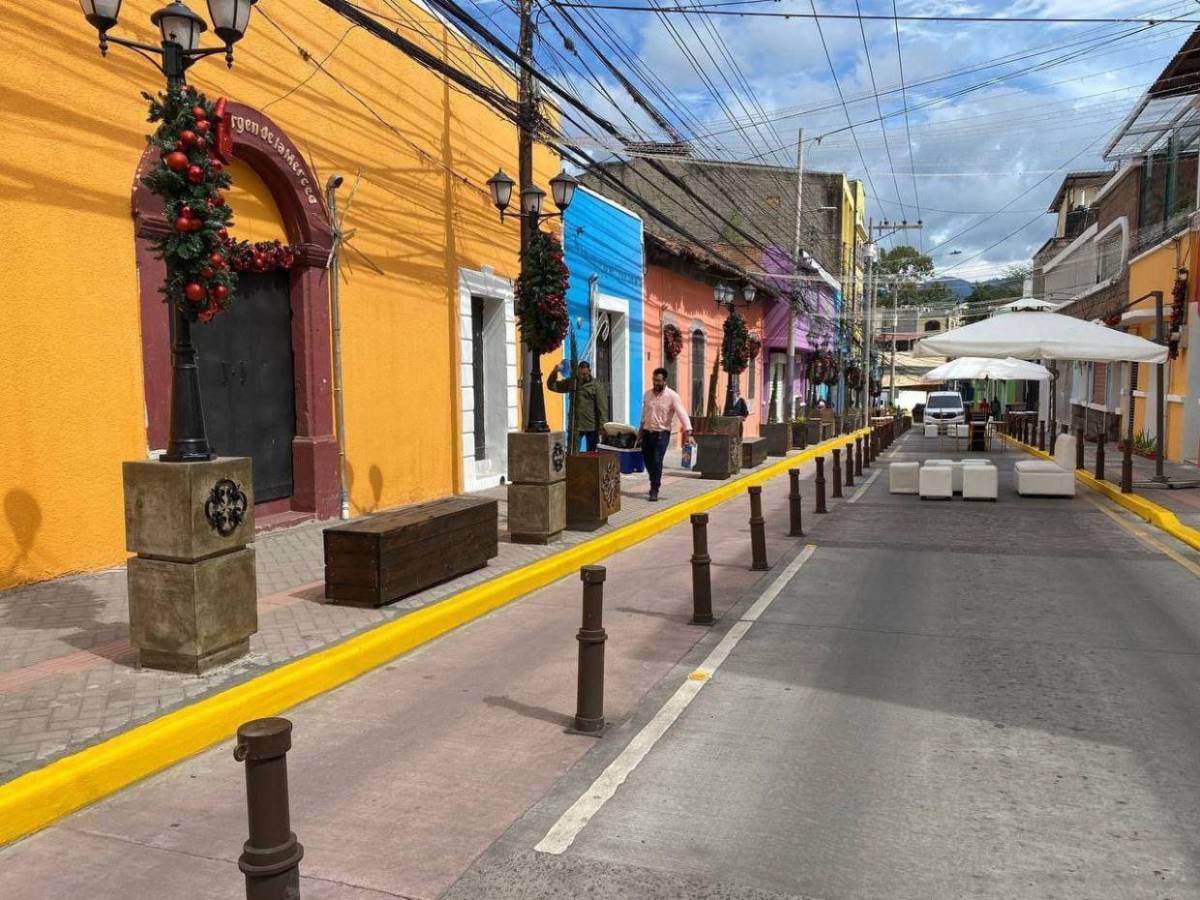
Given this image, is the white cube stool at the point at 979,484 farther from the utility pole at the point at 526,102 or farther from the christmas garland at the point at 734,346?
the christmas garland at the point at 734,346

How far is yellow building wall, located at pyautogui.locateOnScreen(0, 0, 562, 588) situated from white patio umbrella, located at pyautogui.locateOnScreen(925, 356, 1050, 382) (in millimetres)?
13376

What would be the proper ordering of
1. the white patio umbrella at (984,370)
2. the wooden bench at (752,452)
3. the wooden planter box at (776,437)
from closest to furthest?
the wooden bench at (752,452), the wooden planter box at (776,437), the white patio umbrella at (984,370)

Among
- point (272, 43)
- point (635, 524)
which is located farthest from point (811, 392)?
point (272, 43)

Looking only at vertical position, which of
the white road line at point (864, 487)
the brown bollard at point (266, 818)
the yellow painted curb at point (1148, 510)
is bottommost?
the white road line at point (864, 487)

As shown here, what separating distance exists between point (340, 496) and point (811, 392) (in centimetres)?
3236

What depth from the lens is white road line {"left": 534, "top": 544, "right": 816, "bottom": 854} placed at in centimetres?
359

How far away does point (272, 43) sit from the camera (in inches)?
383

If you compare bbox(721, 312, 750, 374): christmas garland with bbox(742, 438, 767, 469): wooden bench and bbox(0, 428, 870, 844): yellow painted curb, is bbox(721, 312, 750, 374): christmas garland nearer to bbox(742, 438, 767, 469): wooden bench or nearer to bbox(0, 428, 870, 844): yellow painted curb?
bbox(742, 438, 767, 469): wooden bench

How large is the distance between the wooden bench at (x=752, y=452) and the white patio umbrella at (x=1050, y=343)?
471cm

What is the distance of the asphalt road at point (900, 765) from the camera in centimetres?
326

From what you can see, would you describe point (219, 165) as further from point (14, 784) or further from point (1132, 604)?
point (1132, 604)

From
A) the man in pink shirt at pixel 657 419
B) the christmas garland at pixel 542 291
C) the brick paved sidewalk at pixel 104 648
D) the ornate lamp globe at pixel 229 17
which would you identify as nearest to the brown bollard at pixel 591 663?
the brick paved sidewalk at pixel 104 648

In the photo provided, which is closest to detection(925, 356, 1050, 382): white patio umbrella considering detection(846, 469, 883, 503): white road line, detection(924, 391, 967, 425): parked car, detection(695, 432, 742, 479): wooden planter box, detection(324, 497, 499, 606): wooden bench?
detection(846, 469, 883, 503): white road line

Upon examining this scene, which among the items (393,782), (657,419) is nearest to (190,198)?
(393,782)
